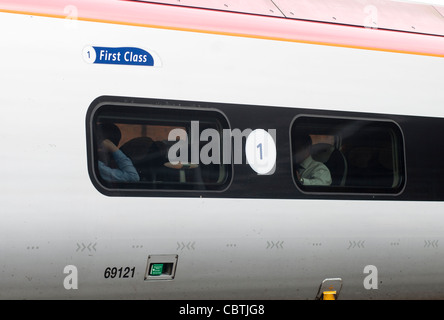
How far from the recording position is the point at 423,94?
6438 millimetres

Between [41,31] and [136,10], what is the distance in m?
0.73

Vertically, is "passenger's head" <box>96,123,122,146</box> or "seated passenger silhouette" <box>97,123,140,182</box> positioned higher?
"passenger's head" <box>96,123,122,146</box>

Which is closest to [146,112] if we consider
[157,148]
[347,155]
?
[157,148]

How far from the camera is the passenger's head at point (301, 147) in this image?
5984mm

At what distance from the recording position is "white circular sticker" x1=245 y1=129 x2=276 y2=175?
577 centimetres

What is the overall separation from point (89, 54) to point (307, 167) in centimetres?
189

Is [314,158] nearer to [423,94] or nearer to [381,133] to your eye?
[381,133]

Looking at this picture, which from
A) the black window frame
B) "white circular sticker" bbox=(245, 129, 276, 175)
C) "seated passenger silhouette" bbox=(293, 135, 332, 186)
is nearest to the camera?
the black window frame

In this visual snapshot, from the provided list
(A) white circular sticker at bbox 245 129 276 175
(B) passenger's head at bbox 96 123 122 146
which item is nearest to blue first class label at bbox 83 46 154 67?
(B) passenger's head at bbox 96 123 122 146

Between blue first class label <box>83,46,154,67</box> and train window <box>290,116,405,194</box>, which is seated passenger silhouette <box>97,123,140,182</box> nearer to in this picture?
blue first class label <box>83,46,154,67</box>

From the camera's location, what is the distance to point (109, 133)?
5.46 m

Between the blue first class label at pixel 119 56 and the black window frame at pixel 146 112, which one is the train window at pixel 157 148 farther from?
the blue first class label at pixel 119 56

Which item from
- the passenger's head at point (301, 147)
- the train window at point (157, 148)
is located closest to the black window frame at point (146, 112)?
the train window at point (157, 148)
